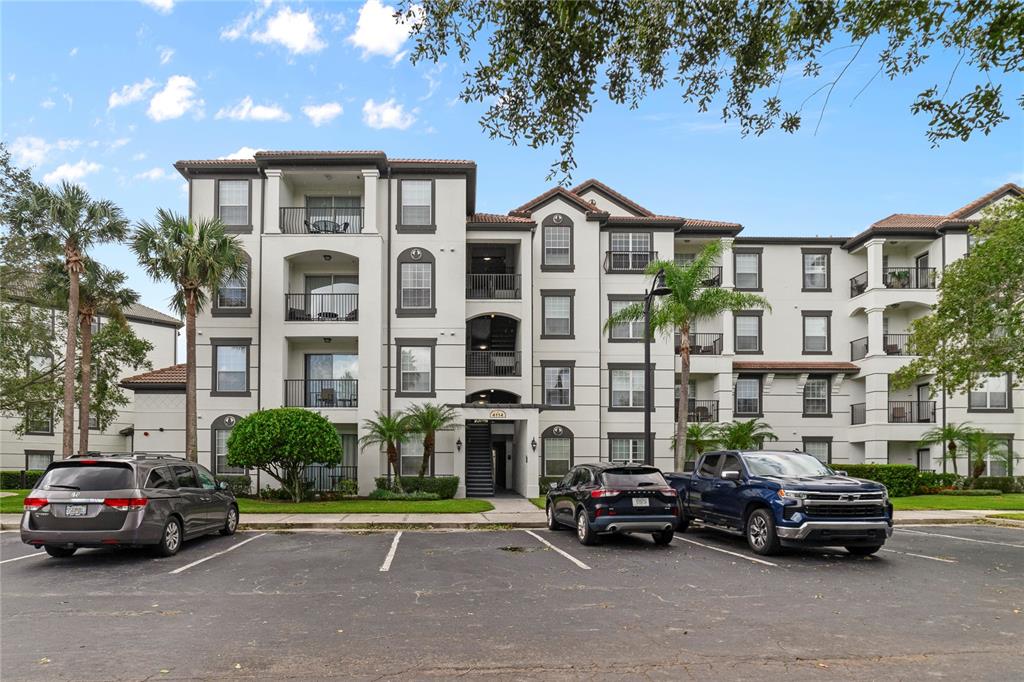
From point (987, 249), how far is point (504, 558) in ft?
54.1

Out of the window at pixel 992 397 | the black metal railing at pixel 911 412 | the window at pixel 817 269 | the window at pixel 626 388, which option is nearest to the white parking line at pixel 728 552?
the window at pixel 626 388

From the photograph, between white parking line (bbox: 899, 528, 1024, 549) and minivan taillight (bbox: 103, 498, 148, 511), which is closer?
minivan taillight (bbox: 103, 498, 148, 511)

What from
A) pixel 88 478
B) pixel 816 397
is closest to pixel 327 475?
pixel 88 478

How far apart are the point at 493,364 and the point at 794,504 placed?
1790 centimetres

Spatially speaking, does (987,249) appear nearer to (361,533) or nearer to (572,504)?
(572,504)

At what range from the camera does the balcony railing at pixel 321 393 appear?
27.0 meters

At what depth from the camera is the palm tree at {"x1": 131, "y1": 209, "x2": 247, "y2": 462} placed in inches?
929

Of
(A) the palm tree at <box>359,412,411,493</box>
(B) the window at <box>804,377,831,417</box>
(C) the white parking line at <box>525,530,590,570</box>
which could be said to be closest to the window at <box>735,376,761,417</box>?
(B) the window at <box>804,377,831,417</box>

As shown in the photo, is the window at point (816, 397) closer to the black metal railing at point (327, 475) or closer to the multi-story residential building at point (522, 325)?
the multi-story residential building at point (522, 325)

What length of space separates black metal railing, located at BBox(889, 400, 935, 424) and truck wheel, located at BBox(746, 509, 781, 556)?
22.1m

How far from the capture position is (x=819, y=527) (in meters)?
11.8

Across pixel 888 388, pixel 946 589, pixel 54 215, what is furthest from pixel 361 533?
pixel 888 388

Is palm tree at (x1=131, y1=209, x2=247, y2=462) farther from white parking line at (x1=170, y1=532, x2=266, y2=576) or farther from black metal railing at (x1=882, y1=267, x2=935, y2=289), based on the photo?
black metal railing at (x1=882, y1=267, x2=935, y2=289)

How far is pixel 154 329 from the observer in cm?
4334
